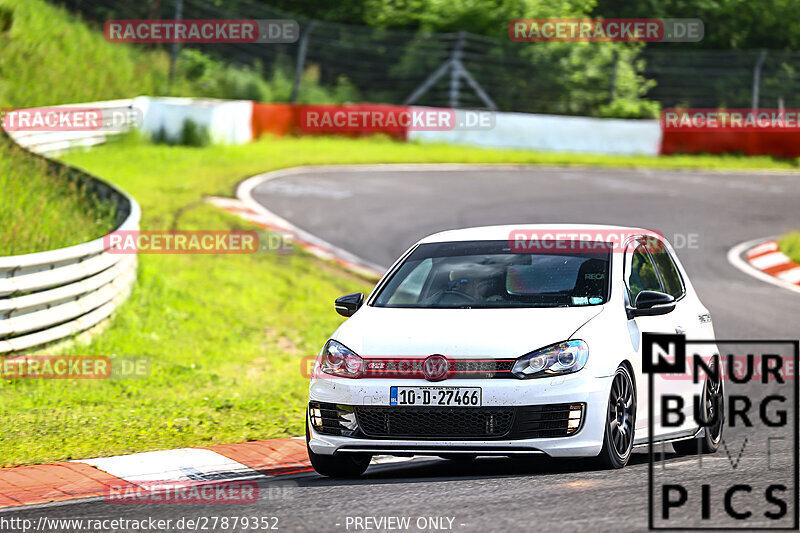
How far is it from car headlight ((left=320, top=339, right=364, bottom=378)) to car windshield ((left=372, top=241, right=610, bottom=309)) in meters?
0.69

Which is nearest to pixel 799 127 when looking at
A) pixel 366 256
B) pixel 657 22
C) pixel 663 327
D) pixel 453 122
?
pixel 453 122

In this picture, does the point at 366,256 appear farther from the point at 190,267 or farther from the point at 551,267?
the point at 551,267

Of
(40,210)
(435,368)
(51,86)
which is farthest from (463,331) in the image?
(51,86)

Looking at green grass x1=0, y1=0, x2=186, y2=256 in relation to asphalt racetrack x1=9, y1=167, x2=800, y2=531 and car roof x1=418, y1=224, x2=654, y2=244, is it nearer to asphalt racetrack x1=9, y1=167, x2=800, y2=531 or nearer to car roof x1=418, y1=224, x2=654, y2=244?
asphalt racetrack x1=9, y1=167, x2=800, y2=531

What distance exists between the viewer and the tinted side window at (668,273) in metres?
8.68

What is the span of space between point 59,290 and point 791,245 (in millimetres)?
11459

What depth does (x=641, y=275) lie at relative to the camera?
8359 millimetres

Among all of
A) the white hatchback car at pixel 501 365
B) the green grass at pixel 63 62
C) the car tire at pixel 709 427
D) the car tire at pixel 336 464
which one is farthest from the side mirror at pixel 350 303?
the green grass at pixel 63 62

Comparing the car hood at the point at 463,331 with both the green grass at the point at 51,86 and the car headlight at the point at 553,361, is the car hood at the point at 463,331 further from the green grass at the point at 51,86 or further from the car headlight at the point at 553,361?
the green grass at the point at 51,86

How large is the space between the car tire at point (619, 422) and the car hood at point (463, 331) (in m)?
0.42

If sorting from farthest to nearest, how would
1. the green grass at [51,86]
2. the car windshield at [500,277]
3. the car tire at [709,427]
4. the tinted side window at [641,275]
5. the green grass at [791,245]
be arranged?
1. the green grass at [791,245]
2. the green grass at [51,86]
3. the car tire at [709,427]
4. the tinted side window at [641,275]
5. the car windshield at [500,277]

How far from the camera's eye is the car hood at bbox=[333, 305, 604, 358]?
7.09 metres

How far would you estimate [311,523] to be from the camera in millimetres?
6055

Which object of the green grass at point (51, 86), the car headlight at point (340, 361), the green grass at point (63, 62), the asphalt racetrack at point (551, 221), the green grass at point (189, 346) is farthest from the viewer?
the green grass at point (63, 62)
